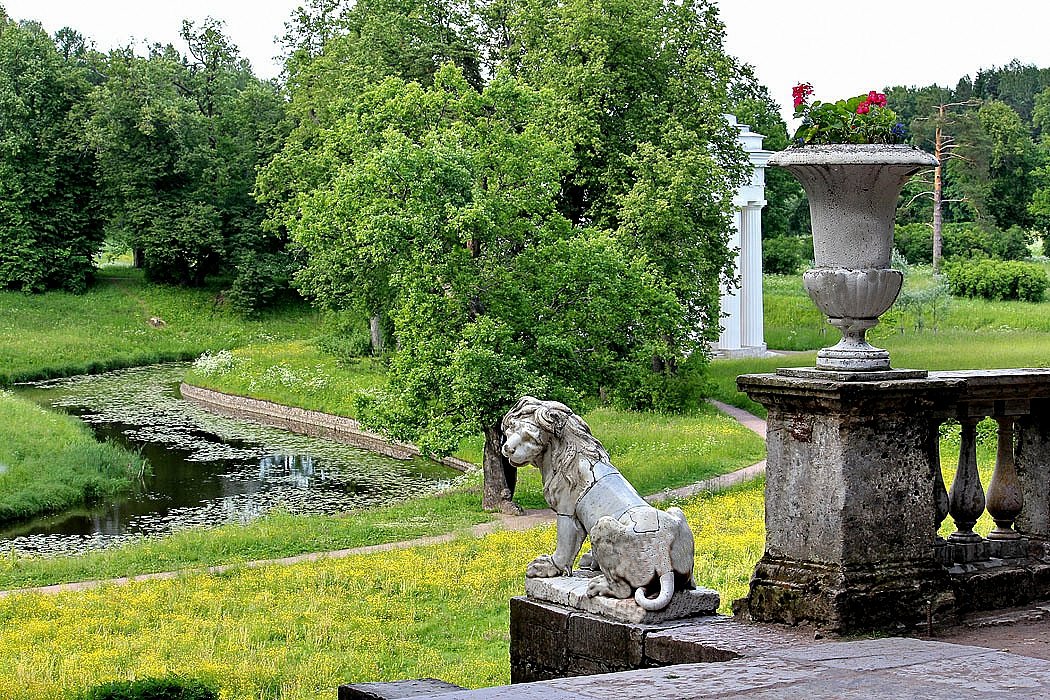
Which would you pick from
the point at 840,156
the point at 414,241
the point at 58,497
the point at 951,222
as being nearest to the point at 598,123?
the point at 414,241

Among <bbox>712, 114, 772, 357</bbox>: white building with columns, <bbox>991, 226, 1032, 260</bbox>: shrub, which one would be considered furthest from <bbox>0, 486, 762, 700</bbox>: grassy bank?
<bbox>991, 226, 1032, 260</bbox>: shrub

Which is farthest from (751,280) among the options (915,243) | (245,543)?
(245,543)

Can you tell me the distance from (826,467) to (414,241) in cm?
1629

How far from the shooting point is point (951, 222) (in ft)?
225

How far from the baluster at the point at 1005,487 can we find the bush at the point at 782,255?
55757 millimetres

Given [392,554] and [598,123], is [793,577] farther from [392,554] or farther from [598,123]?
[598,123]

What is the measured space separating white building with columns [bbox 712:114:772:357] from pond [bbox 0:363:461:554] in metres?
15.4

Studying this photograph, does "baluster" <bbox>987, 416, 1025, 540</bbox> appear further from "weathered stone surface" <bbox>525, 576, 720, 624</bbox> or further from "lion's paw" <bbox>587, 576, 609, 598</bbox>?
"lion's paw" <bbox>587, 576, 609, 598</bbox>

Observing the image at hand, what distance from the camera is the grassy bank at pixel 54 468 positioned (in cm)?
2473

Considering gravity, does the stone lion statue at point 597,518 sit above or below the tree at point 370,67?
below

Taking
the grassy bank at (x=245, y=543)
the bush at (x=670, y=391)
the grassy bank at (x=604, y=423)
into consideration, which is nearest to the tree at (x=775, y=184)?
the grassy bank at (x=604, y=423)

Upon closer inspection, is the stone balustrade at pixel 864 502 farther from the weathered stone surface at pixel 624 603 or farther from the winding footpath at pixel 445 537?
the winding footpath at pixel 445 537

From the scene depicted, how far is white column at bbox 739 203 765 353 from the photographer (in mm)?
43375

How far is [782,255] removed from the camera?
62.7 m
